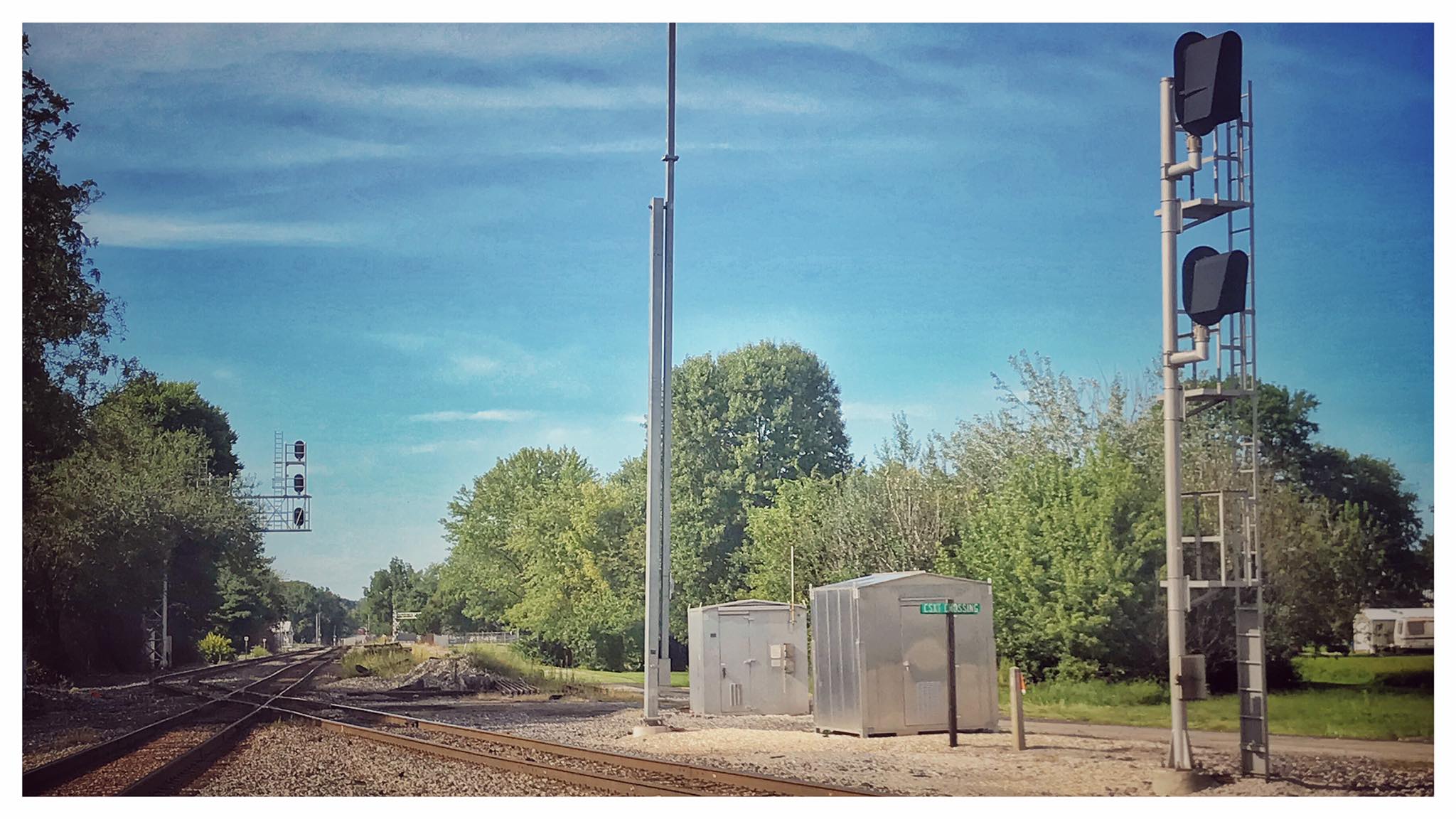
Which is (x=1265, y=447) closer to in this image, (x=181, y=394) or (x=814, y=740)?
(x=814, y=740)

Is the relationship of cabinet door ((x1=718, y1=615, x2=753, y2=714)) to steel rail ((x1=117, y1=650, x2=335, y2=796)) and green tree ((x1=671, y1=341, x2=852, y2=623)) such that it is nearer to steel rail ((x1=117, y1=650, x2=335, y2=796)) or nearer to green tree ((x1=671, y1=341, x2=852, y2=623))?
steel rail ((x1=117, y1=650, x2=335, y2=796))

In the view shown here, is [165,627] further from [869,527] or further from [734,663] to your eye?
[734,663]

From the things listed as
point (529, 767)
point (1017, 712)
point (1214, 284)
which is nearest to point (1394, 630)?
point (1017, 712)

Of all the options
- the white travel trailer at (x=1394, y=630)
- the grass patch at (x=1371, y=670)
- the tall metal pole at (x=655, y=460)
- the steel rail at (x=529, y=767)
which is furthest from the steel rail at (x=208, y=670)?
the white travel trailer at (x=1394, y=630)

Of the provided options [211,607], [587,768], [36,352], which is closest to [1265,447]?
[587,768]

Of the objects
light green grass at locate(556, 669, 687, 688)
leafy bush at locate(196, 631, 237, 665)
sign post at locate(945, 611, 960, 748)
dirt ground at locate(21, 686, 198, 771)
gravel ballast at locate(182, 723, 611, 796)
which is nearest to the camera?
gravel ballast at locate(182, 723, 611, 796)

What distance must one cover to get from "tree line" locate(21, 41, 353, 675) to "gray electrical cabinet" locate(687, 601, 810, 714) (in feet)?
29.9

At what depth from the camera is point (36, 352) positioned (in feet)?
58.2

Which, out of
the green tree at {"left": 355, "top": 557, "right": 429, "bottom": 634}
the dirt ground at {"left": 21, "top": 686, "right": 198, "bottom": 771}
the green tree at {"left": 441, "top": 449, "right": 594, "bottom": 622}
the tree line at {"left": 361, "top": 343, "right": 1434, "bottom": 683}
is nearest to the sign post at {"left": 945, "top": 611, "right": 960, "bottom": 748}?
the tree line at {"left": 361, "top": 343, "right": 1434, "bottom": 683}

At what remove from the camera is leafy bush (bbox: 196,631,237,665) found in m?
51.9

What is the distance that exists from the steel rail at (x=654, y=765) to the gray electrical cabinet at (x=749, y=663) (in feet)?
14.6

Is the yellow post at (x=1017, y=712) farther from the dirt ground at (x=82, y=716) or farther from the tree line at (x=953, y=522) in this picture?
the dirt ground at (x=82, y=716)

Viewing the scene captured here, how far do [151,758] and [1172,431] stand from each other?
12.1m
